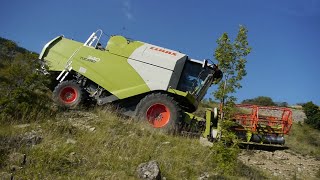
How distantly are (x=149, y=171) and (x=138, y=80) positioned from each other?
5.65 meters

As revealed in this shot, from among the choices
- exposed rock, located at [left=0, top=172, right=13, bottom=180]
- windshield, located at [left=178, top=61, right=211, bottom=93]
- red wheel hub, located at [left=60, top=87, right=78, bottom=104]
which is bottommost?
exposed rock, located at [left=0, top=172, right=13, bottom=180]

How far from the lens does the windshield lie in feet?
41.2

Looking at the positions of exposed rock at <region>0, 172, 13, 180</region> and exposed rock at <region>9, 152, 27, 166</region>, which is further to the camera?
exposed rock at <region>9, 152, 27, 166</region>

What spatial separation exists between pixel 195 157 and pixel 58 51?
6786 mm

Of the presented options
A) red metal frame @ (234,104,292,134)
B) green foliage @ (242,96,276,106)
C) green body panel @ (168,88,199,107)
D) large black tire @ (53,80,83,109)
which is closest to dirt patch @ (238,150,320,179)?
red metal frame @ (234,104,292,134)

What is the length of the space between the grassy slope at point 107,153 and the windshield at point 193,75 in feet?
7.60

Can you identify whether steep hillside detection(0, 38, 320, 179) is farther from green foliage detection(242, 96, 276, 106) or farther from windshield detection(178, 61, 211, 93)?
green foliage detection(242, 96, 276, 106)

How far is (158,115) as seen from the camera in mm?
11898

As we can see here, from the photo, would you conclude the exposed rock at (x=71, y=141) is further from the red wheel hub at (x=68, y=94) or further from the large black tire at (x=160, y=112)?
the red wheel hub at (x=68, y=94)

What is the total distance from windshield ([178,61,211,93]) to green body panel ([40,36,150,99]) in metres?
1.30

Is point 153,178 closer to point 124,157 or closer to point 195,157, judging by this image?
point 124,157

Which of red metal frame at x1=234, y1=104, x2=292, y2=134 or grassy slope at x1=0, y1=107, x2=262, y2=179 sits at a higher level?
red metal frame at x1=234, y1=104, x2=292, y2=134

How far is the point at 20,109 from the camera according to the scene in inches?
374

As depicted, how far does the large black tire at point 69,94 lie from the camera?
1268cm
